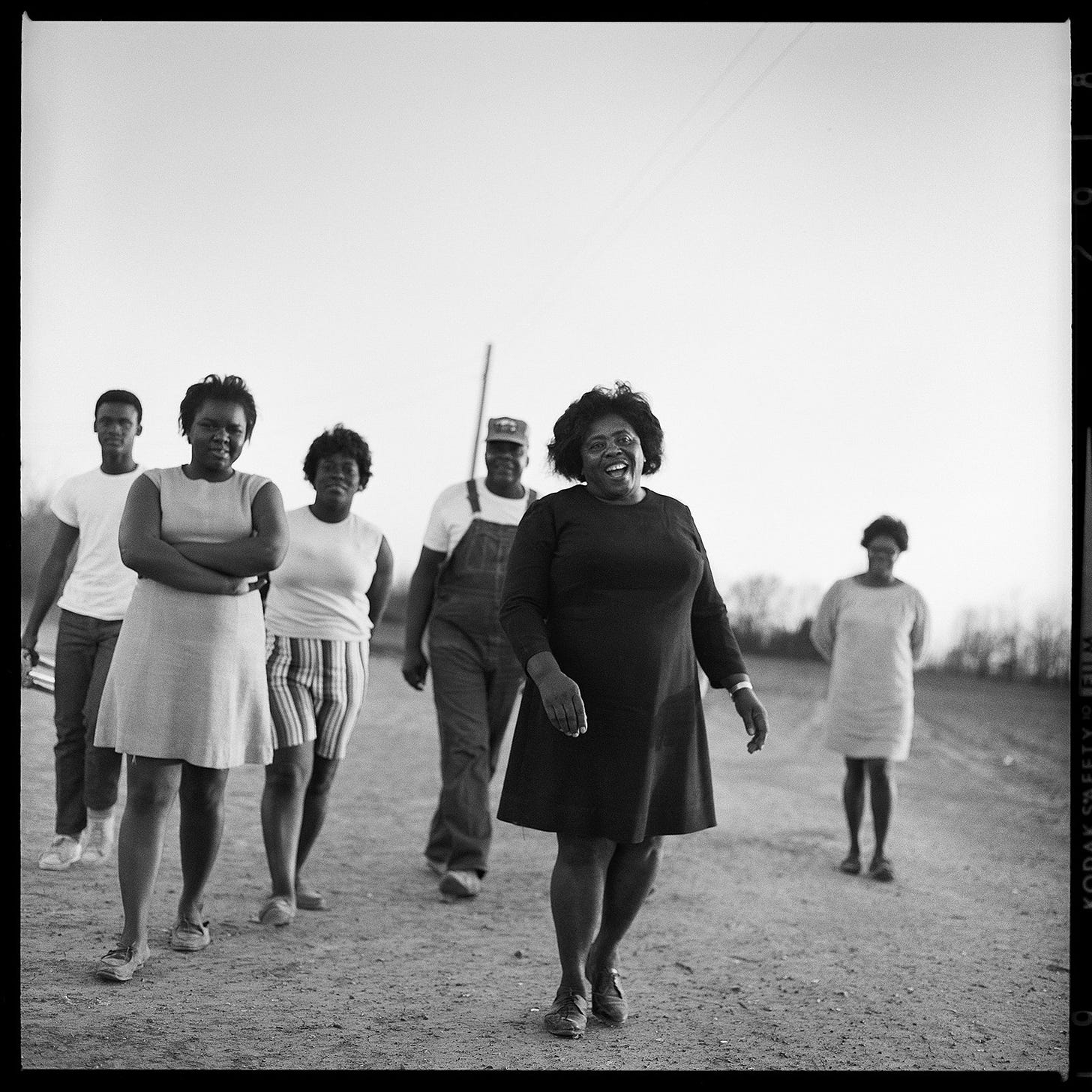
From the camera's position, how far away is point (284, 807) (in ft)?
16.8

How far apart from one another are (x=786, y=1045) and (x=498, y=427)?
3.18 meters

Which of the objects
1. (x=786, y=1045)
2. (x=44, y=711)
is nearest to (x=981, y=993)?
(x=786, y=1045)

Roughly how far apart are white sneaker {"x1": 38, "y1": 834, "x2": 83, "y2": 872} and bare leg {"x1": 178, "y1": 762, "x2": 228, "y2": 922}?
1.30m

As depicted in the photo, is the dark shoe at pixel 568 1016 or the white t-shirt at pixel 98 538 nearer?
the dark shoe at pixel 568 1016

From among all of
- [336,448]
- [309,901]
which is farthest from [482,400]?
[309,901]

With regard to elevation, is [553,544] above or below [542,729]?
above

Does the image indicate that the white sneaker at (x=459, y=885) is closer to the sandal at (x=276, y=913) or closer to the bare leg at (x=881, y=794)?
the sandal at (x=276, y=913)

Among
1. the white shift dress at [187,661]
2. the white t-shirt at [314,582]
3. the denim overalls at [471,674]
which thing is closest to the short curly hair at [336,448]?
the white t-shirt at [314,582]

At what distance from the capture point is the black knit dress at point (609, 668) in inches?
157

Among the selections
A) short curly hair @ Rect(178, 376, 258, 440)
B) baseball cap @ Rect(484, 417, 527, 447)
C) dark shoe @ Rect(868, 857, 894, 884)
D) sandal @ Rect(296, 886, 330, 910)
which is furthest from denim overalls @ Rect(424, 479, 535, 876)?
dark shoe @ Rect(868, 857, 894, 884)

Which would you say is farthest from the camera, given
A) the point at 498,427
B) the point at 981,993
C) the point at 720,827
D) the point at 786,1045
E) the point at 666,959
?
the point at 720,827

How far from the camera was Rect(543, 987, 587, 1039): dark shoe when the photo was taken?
12.9 ft

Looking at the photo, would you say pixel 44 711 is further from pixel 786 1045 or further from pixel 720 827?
pixel 786 1045
